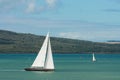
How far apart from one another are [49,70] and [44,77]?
832cm

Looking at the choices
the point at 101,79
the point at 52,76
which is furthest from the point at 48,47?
the point at 101,79

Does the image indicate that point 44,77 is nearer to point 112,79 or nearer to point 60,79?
point 60,79

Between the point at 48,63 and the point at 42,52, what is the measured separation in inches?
103

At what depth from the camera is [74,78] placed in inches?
3718

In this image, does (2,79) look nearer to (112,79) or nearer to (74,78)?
(74,78)

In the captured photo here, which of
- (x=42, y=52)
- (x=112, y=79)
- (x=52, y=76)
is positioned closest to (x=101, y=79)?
(x=112, y=79)

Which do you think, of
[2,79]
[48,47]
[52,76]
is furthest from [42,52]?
[2,79]

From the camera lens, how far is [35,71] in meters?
107

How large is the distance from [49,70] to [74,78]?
1140 cm

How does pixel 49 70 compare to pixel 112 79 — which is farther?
pixel 49 70

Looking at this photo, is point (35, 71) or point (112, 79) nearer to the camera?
point (112, 79)

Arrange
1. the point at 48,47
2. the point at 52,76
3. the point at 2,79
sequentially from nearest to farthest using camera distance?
the point at 2,79 < the point at 52,76 < the point at 48,47

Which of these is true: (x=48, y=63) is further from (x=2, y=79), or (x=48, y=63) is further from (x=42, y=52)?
(x=2, y=79)

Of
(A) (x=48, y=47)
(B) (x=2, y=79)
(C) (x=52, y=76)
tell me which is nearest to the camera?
(B) (x=2, y=79)
